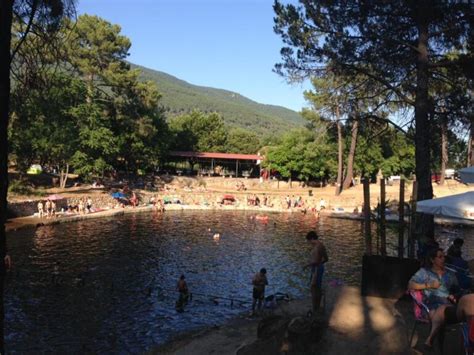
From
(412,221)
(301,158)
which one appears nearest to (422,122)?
(412,221)

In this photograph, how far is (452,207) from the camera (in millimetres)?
10414

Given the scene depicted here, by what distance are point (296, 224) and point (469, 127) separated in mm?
25158

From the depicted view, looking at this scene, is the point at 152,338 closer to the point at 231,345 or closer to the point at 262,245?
the point at 231,345

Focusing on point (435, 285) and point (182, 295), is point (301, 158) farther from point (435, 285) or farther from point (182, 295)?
point (435, 285)

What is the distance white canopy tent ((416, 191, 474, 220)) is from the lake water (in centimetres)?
225

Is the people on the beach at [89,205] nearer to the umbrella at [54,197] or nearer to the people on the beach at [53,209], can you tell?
the umbrella at [54,197]

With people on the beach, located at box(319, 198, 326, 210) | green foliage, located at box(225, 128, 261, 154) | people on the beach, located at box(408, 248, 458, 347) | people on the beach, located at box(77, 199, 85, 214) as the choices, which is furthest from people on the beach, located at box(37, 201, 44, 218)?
green foliage, located at box(225, 128, 261, 154)

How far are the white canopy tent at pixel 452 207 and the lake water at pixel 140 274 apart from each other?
2249 mm

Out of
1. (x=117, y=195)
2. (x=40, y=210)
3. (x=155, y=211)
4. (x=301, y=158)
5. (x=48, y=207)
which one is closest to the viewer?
(x=40, y=210)

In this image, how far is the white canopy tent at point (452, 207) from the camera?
10.2 metres

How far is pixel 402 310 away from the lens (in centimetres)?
971

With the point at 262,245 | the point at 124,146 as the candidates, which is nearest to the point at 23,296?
the point at 262,245

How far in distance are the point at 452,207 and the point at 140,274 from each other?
1432 cm

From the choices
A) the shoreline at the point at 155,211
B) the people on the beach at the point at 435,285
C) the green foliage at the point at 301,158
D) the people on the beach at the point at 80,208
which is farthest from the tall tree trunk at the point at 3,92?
the green foliage at the point at 301,158
